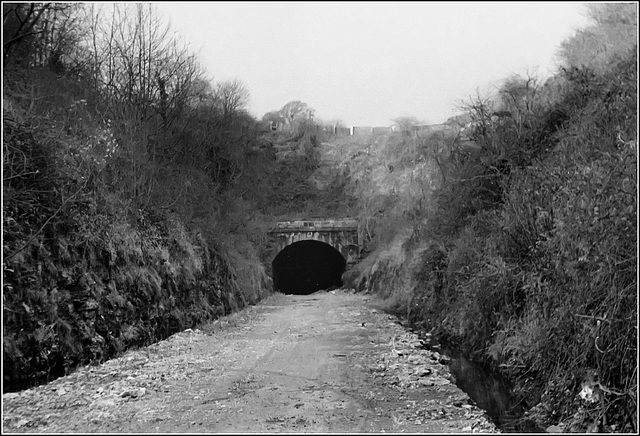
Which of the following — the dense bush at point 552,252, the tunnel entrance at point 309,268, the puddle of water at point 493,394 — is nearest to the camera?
the dense bush at point 552,252

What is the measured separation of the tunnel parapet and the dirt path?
2760 cm

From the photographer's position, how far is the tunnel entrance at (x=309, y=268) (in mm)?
50750

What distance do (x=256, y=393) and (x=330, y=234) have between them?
1352 inches

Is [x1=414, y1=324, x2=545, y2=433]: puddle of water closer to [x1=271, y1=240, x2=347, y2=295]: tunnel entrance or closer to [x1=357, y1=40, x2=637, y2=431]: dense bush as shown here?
[x1=357, y1=40, x2=637, y2=431]: dense bush

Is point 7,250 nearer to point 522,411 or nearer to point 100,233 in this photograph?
point 100,233

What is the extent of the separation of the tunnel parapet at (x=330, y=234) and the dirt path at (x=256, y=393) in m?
27.6

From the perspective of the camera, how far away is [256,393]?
9.16 metres

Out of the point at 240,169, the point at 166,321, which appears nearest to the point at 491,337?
the point at 166,321

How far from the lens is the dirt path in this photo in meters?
7.52

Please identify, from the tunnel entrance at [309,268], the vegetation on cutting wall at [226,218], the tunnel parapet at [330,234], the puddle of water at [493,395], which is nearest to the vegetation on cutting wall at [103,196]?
the vegetation on cutting wall at [226,218]

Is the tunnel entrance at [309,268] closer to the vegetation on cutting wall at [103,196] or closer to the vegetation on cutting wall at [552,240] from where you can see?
the vegetation on cutting wall at [103,196]

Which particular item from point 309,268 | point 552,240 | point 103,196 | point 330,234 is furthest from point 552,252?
point 309,268

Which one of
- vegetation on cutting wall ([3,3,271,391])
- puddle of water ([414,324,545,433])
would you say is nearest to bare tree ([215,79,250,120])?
vegetation on cutting wall ([3,3,271,391])

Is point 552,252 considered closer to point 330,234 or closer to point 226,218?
point 226,218
